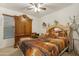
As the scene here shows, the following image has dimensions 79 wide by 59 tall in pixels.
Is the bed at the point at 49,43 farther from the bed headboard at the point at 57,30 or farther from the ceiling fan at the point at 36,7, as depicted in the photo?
the ceiling fan at the point at 36,7

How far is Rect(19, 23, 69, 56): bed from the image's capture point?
1.75 meters

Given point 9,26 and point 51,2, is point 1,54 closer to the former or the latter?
point 9,26

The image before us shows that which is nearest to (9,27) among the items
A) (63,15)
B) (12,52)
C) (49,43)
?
(12,52)

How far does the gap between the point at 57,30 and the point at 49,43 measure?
194mm

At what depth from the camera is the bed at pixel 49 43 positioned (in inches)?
68.9

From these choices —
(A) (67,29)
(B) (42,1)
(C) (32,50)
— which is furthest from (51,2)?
(C) (32,50)

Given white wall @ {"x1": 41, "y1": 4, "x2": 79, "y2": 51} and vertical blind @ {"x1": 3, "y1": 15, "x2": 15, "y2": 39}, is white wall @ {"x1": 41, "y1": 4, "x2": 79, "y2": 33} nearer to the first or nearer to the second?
white wall @ {"x1": 41, "y1": 4, "x2": 79, "y2": 51}

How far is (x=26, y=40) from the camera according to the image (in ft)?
5.85

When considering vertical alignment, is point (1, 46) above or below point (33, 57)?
above

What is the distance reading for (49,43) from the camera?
5.81 feet

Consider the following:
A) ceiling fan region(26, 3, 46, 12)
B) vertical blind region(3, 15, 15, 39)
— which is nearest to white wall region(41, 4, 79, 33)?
ceiling fan region(26, 3, 46, 12)

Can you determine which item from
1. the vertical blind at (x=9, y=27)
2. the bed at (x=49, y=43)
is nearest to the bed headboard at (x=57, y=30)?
the bed at (x=49, y=43)

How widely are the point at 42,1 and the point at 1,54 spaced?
0.84m


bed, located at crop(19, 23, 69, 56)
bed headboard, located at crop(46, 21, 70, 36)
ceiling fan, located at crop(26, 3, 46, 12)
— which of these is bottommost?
bed, located at crop(19, 23, 69, 56)
